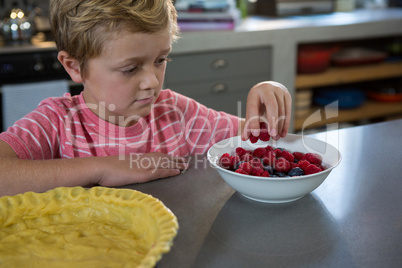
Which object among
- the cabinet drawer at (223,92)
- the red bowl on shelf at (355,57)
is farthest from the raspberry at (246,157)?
the red bowl on shelf at (355,57)

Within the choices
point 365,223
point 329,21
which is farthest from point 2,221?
point 329,21

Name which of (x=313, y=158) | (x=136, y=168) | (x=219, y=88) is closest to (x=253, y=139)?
(x=313, y=158)

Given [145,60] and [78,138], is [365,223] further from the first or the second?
[78,138]

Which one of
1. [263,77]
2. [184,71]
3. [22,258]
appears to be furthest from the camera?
[263,77]

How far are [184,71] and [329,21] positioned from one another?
41.7 inches

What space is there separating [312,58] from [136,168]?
86.7 inches

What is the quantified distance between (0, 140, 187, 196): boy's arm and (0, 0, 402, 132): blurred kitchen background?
57.5 inches

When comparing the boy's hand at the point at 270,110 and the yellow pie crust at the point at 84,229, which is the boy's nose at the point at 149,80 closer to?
the boy's hand at the point at 270,110

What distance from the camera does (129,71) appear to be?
1.00 meters

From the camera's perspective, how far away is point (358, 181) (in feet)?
2.93

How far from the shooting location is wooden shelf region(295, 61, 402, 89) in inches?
115

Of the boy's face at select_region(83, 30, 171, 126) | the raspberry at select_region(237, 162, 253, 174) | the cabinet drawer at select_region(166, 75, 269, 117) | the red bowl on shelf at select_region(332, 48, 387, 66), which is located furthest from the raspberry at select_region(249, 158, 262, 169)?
the red bowl on shelf at select_region(332, 48, 387, 66)

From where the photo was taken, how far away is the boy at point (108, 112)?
2.94 ft

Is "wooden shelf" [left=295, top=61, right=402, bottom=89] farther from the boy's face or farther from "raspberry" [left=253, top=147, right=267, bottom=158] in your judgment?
"raspberry" [left=253, top=147, right=267, bottom=158]
